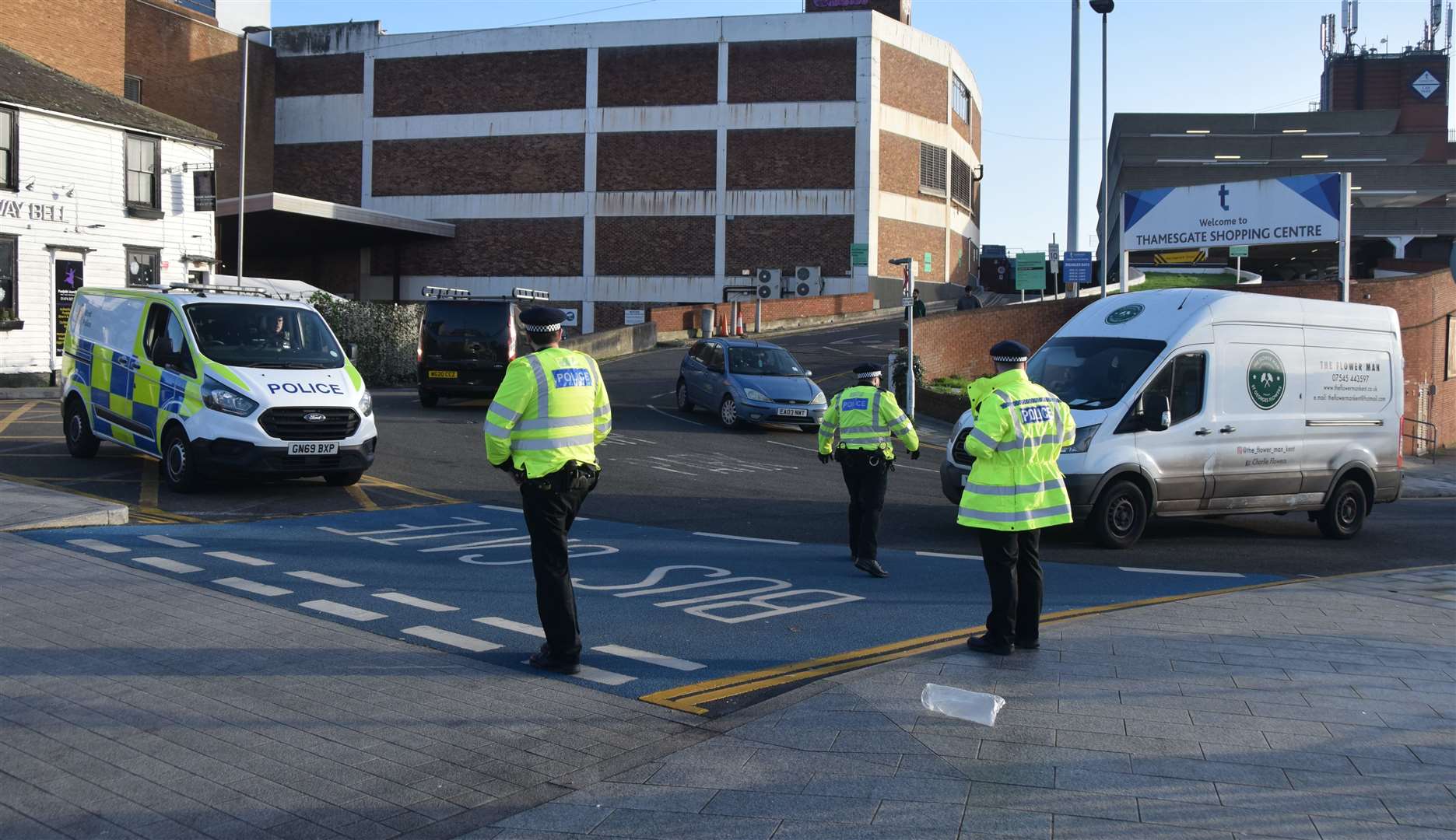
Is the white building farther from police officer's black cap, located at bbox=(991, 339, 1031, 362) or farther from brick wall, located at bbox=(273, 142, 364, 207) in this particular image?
brick wall, located at bbox=(273, 142, 364, 207)

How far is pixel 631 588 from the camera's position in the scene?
9.35 meters

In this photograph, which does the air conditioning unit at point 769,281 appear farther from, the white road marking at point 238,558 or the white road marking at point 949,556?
the white road marking at point 238,558

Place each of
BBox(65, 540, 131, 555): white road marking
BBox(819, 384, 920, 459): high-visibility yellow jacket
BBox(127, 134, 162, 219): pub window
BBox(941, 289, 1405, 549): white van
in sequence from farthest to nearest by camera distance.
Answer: BBox(127, 134, 162, 219): pub window < BBox(941, 289, 1405, 549): white van < BBox(819, 384, 920, 459): high-visibility yellow jacket < BBox(65, 540, 131, 555): white road marking

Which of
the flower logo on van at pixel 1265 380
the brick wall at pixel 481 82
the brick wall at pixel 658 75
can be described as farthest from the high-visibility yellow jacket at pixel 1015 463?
the brick wall at pixel 481 82

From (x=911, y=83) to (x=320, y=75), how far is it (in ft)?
90.9

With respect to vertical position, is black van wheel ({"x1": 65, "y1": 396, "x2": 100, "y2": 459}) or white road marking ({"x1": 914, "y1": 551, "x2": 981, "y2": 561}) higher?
black van wheel ({"x1": 65, "y1": 396, "x2": 100, "y2": 459})

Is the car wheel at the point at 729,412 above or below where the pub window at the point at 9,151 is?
below

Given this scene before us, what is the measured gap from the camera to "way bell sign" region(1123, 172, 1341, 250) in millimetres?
22312

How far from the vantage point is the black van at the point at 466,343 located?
23250mm

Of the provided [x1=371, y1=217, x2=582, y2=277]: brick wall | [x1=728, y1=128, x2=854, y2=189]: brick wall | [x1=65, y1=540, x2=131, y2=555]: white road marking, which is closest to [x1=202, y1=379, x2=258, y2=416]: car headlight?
[x1=65, y1=540, x2=131, y2=555]: white road marking

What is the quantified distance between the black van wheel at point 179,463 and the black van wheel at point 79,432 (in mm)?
2383

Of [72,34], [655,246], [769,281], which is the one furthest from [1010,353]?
[655,246]

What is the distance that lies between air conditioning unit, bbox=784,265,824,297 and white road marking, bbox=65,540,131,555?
1357 inches

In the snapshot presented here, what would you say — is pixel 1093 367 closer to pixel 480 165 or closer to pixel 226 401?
pixel 226 401
